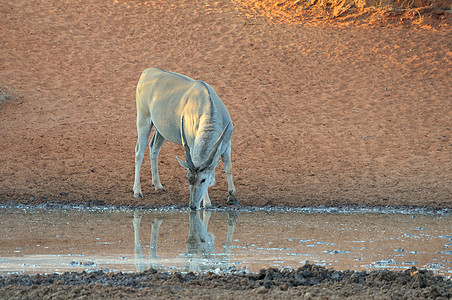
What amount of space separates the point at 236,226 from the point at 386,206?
2897mm

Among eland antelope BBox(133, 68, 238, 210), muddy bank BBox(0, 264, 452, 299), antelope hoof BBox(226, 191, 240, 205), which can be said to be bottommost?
muddy bank BBox(0, 264, 452, 299)

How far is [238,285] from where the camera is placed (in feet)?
18.0

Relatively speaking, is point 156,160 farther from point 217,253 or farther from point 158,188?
point 217,253

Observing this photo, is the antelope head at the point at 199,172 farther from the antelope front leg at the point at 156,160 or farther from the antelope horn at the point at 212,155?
the antelope front leg at the point at 156,160

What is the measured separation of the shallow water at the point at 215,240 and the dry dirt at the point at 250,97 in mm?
1079

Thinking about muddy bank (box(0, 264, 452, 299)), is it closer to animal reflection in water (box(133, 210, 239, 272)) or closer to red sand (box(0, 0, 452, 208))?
animal reflection in water (box(133, 210, 239, 272))

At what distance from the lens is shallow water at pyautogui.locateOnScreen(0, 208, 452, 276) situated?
658 centimetres

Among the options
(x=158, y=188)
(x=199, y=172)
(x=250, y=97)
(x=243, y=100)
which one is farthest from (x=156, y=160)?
(x=250, y=97)

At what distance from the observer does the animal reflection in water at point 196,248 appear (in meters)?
6.48

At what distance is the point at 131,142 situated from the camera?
47.2 feet

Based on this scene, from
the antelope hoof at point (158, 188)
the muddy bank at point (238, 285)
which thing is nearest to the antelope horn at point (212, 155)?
the antelope hoof at point (158, 188)

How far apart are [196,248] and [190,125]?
304 cm

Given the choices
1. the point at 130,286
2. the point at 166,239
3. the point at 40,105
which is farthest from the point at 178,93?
the point at 40,105

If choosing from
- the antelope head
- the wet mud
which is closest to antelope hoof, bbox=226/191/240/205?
the wet mud
